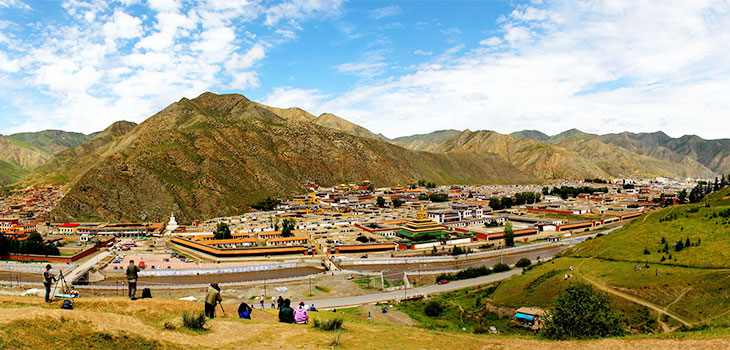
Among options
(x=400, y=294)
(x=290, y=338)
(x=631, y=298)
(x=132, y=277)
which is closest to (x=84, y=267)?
(x=400, y=294)

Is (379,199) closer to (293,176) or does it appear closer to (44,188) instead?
(293,176)

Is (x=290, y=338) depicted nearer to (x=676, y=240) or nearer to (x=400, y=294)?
(x=400, y=294)

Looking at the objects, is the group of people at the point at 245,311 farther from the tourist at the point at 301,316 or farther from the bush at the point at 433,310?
the bush at the point at 433,310

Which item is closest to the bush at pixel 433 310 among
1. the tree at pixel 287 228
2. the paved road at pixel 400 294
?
the paved road at pixel 400 294

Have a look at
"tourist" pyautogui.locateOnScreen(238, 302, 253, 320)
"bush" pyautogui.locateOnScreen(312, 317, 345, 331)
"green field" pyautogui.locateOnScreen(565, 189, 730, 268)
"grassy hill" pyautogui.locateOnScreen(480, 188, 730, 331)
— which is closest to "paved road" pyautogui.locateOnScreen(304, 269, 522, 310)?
"grassy hill" pyautogui.locateOnScreen(480, 188, 730, 331)

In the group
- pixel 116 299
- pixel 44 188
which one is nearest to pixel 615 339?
pixel 116 299

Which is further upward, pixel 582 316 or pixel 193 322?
pixel 193 322
